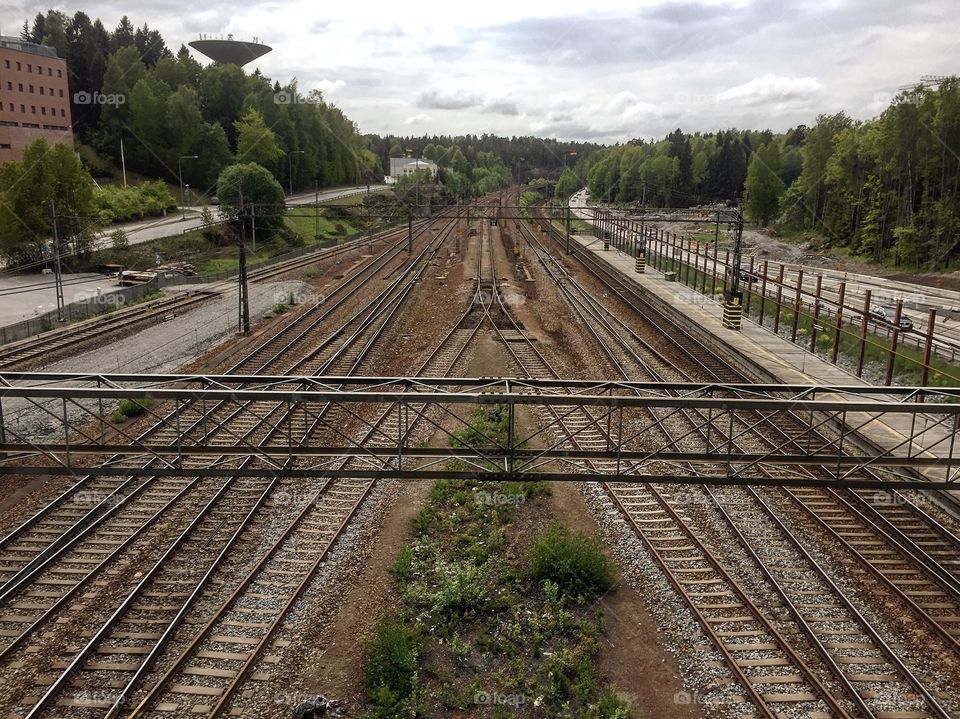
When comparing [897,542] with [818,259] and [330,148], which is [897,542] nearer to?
[818,259]

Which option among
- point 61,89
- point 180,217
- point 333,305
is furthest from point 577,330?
point 61,89

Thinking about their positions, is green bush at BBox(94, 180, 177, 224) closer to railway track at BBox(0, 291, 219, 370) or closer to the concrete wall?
the concrete wall

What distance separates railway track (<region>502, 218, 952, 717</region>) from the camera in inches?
382

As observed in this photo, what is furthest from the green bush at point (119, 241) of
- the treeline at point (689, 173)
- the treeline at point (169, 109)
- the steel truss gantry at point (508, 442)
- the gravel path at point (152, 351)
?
the treeline at point (689, 173)

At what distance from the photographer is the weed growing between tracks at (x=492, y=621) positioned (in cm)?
981

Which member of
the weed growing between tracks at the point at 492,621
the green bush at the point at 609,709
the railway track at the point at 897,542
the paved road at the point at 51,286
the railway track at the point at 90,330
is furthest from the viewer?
the paved road at the point at 51,286

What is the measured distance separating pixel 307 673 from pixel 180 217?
199 feet

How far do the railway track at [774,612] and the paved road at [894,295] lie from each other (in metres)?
15.5

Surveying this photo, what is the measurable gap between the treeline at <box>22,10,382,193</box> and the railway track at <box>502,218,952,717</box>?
65.8 m

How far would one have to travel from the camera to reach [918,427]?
1927 cm

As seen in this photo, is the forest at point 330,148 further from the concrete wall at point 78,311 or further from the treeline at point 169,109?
the concrete wall at point 78,311

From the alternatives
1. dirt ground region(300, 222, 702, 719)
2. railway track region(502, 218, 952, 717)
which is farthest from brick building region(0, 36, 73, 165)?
railway track region(502, 218, 952, 717)

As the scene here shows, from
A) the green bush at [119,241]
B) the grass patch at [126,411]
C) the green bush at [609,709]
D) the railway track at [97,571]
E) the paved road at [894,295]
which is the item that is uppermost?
the green bush at [119,241]

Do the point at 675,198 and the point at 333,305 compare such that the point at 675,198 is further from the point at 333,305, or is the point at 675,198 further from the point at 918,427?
the point at 918,427
